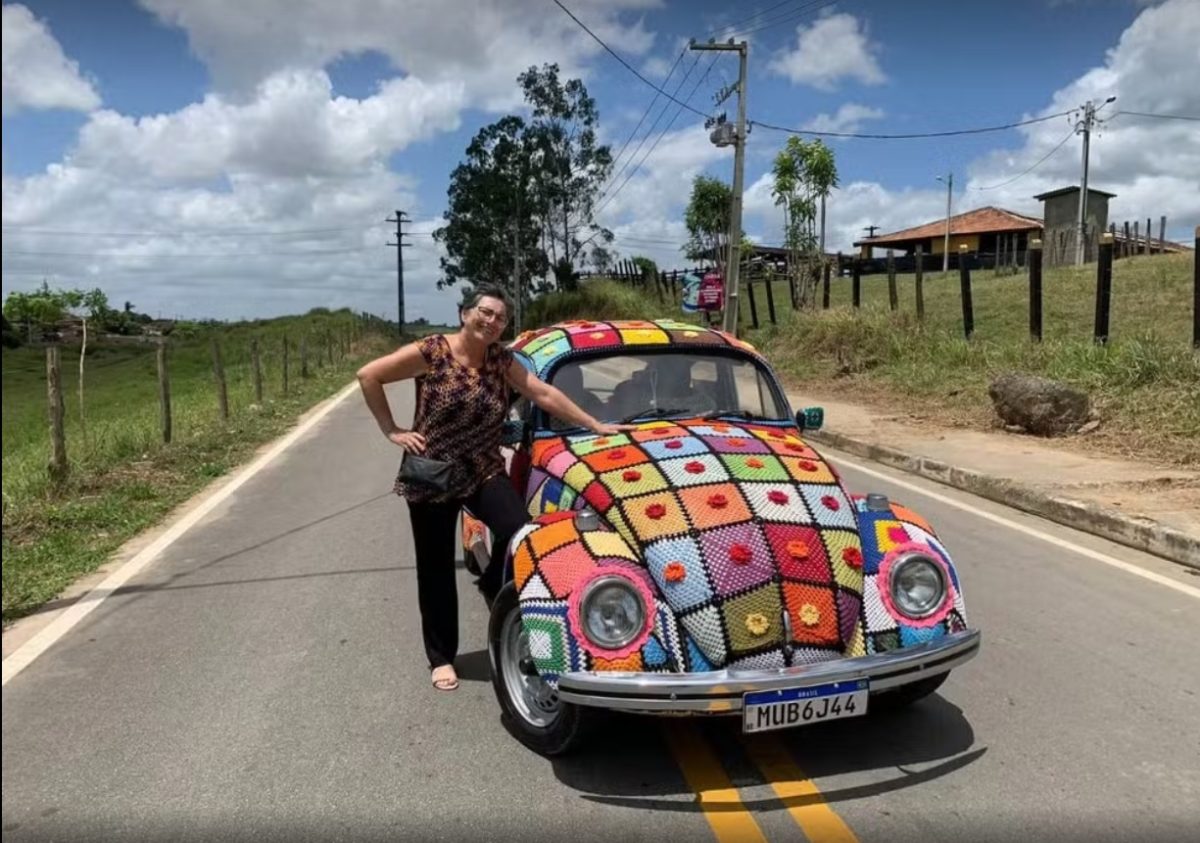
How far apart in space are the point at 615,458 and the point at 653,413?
2.57 ft

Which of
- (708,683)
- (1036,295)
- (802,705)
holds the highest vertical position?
(1036,295)

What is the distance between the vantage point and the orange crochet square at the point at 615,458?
4.13 metres

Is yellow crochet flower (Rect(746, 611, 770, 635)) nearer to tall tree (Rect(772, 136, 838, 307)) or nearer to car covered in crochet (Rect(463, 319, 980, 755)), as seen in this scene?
car covered in crochet (Rect(463, 319, 980, 755))

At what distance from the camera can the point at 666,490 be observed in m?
3.81

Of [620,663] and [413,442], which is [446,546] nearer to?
[413,442]

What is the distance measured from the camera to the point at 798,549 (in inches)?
139

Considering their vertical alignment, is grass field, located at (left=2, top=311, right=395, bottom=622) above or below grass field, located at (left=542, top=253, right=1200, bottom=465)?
below

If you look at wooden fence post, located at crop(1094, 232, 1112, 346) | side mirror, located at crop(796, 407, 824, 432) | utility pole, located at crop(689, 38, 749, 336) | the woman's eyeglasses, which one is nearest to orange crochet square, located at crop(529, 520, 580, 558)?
the woman's eyeglasses

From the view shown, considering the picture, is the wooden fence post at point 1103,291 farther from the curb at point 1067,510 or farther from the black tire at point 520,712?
the black tire at point 520,712

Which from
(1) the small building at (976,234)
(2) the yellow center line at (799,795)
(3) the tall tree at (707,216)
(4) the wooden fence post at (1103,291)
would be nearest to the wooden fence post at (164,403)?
(2) the yellow center line at (799,795)

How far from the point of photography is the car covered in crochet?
3.21 m

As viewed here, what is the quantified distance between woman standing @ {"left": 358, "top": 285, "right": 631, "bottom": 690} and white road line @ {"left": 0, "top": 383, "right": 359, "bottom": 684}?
202 cm

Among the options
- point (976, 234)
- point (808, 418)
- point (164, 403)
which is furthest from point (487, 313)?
point (976, 234)

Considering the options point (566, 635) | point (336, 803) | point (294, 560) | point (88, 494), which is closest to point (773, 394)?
point (566, 635)
